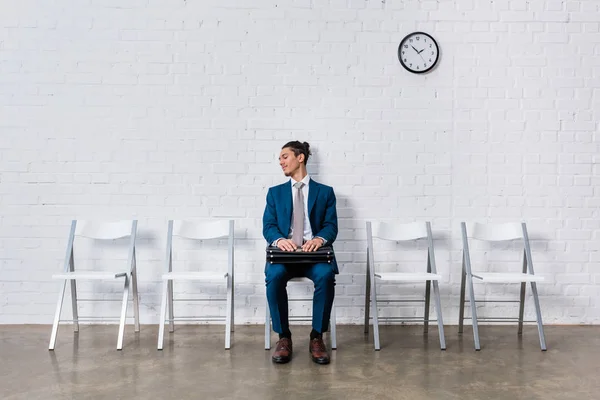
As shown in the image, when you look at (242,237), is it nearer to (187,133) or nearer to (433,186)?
(187,133)

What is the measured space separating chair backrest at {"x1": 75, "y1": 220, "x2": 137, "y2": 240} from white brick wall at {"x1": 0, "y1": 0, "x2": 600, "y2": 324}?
0.59ft

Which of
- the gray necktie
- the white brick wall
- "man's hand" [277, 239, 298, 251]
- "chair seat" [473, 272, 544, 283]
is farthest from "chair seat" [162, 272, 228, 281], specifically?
"chair seat" [473, 272, 544, 283]

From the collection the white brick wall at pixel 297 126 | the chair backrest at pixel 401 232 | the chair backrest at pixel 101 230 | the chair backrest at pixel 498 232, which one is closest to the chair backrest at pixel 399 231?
the chair backrest at pixel 401 232

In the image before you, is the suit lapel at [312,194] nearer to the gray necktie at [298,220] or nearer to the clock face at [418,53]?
the gray necktie at [298,220]

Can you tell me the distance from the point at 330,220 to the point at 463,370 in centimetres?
129

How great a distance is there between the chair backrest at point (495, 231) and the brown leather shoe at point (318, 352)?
149 centimetres

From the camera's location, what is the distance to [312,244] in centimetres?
352

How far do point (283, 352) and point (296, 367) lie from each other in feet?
0.50

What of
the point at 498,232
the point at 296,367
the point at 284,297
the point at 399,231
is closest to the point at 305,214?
the point at 284,297

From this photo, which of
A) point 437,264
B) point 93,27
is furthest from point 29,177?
point 437,264

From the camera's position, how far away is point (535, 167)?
429 cm

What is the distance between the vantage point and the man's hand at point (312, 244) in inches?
137

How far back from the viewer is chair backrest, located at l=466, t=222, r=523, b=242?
4.07 meters

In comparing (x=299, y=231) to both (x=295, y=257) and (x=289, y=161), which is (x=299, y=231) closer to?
(x=295, y=257)
